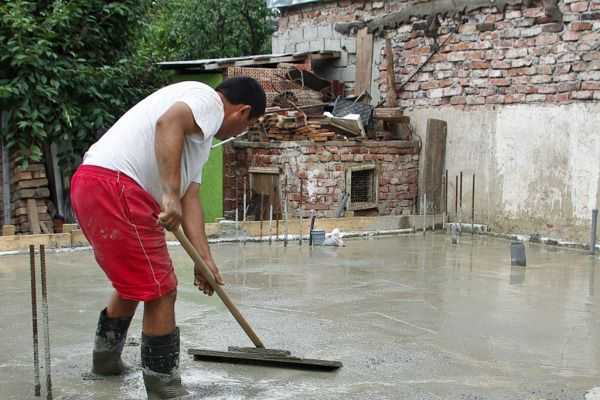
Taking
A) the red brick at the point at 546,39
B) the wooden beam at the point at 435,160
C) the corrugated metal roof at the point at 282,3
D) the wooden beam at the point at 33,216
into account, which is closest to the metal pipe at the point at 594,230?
the red brick at the point at 546,39

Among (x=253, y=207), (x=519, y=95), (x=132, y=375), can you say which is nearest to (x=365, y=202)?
(x=253, y=207)

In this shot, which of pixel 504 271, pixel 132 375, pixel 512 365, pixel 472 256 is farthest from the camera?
pixel 472 256

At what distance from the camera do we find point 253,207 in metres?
12.5

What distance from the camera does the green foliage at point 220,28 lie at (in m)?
17.5

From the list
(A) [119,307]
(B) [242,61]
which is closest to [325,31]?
(B) [242,61]

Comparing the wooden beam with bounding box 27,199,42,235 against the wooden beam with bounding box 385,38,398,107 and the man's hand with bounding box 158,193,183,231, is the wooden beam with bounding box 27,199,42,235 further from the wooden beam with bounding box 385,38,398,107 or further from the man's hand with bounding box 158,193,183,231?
the man's hand with bounding box 158,193,183,231

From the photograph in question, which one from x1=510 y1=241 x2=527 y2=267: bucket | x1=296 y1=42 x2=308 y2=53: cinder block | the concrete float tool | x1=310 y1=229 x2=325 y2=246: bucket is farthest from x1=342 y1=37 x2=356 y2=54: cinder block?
the concrete float tool

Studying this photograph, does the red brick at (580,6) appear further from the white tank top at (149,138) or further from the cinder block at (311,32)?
the white tank top at (149,138)

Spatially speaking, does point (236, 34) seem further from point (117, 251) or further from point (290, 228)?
point (117, 251)

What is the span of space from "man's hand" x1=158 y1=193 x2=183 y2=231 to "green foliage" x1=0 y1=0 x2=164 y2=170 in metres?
6.93

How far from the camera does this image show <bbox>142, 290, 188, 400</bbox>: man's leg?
12.1 ft

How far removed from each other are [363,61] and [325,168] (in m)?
2.71

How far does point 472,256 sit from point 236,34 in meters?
10.3

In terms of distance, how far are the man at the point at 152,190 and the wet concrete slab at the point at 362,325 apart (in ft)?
1.23
